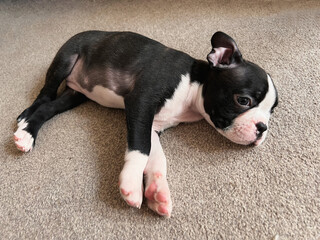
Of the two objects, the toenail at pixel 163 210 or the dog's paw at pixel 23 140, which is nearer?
the toenail at pixel 163 210

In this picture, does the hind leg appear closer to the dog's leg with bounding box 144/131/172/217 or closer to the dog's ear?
the dog's leg with bounding box 144/131/172/217

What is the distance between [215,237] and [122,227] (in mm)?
343

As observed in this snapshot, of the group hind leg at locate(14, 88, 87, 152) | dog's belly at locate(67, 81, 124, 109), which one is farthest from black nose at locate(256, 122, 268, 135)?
hind leg at locate(14, 88, 87, 152)

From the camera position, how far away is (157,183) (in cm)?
118

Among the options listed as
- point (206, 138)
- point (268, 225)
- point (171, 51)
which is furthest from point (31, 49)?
point (268, 225)

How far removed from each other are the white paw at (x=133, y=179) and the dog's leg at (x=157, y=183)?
0.14 ft

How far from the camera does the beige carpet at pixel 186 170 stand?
1090mm

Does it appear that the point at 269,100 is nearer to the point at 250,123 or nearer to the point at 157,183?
the point at 250,123

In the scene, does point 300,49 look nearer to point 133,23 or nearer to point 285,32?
point 285,32

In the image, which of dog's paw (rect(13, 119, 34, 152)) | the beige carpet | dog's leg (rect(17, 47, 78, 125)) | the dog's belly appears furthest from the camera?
dog's leg (rect(17, 47, 78, 125))

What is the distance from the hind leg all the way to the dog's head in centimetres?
78

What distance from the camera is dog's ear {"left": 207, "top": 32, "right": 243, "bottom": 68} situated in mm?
1409

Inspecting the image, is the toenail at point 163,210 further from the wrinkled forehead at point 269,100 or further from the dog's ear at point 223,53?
the dog's ear at point 223,53

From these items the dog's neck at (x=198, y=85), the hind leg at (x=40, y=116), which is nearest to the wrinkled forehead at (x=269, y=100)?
the dog's neck at (x=198, y=85)
